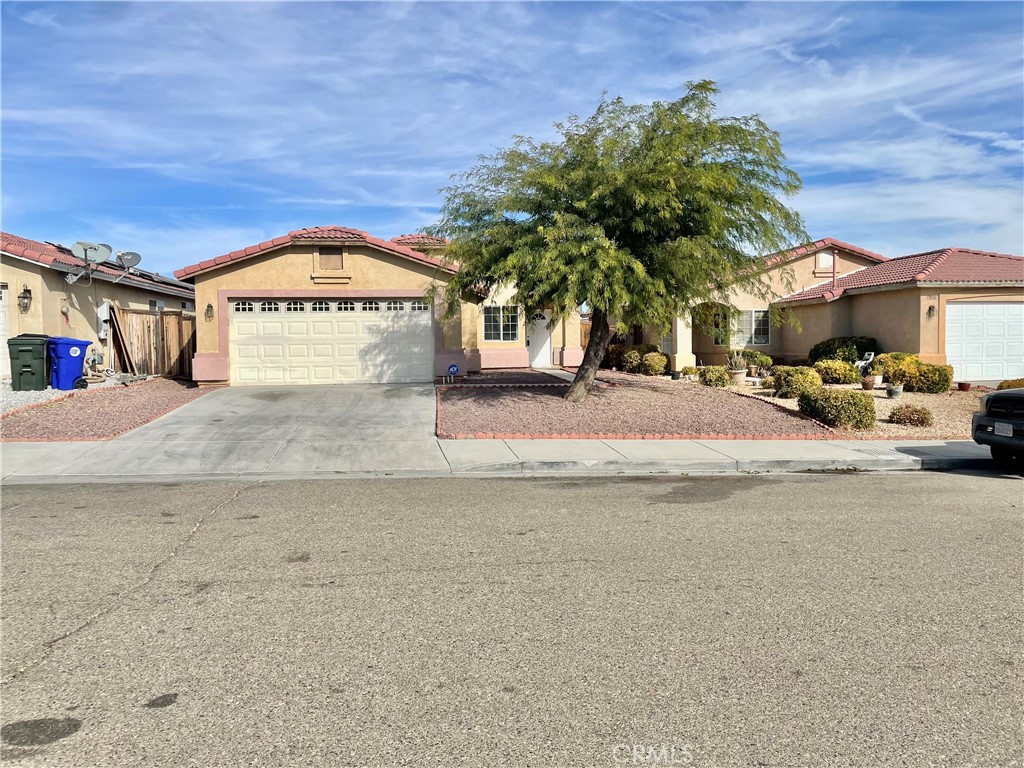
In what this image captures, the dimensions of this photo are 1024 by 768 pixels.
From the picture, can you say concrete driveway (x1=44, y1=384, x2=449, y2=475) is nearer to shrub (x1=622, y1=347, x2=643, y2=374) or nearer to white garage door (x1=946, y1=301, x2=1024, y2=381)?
shrub (x1=622, y1=347, x2=643, y2=374)

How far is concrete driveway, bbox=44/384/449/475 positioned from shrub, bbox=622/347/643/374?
9669 mm

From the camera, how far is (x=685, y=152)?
13.5m

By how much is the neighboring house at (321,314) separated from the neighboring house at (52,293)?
3.30m

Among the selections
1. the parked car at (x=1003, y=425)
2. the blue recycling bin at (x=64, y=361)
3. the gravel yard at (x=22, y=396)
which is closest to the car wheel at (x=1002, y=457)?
the parked car at (x=1003, y=425)

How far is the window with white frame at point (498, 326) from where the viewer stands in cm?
2431

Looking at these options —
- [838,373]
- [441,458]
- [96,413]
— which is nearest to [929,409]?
[838,373]

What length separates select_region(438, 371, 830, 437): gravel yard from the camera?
13.1 meters

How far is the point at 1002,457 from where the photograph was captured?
10766 mm

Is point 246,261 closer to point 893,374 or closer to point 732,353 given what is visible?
point 732,353

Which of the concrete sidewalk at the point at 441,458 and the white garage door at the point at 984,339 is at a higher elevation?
the white garage door at the point at 984,339

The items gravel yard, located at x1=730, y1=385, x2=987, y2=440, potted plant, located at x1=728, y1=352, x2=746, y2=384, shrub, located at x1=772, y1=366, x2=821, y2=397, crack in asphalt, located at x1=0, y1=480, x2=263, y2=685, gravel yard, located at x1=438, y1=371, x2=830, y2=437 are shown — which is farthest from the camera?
potted plant, located at x1=728, y1=352, x2=746, y2=384

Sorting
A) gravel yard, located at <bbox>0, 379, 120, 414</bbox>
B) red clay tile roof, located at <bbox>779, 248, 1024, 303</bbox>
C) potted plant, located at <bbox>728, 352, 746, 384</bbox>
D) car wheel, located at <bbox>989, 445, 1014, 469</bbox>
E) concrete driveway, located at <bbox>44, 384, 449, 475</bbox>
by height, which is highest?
red clay tile roof, located at <bbox>779, 248, 1024, 303</bbox>

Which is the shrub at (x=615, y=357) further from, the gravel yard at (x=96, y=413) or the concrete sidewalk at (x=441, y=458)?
the concrete sidewalk at (x=441, y=458)

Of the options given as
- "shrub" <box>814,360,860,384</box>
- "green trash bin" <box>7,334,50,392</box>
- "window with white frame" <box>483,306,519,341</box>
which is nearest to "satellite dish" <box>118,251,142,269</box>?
"green trash bin" <box>7,334,50,392</box>
